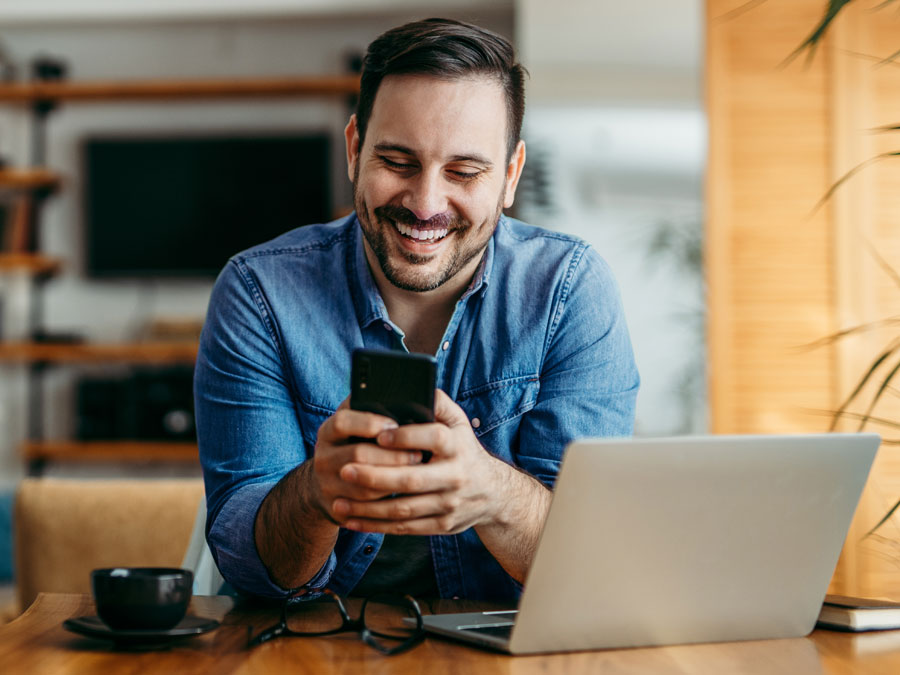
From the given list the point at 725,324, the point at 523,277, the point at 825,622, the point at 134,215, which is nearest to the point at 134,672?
the point at 825,622

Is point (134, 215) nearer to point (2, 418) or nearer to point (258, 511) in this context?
point (2, 418)

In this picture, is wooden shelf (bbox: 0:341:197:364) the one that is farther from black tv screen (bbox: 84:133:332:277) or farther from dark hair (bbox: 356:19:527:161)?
dark hair (bbox: 356:19:527:161)

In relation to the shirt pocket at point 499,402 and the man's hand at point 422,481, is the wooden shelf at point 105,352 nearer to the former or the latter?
the shirt pocket at point 499,402

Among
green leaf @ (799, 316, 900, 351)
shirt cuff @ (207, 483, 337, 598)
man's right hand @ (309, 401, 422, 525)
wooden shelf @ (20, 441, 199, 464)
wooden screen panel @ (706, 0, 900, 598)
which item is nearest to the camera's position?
man's right hand @ (309, 401, 422, 525)

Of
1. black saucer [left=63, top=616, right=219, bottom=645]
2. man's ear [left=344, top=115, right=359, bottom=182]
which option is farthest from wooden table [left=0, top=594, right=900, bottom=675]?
man's ear [left=344, top=115, right=359, bottom=182]

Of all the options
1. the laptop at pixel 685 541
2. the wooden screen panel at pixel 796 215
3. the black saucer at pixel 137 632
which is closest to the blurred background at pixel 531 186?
the wooden screen panel at pixel 796 215

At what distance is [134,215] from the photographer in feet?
14.7

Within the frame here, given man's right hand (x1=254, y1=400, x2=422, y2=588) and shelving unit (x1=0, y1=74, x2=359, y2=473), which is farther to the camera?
shelving unit (x1=0, y1=74, x2=359, y2=473)

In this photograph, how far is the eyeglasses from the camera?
2.70 ft

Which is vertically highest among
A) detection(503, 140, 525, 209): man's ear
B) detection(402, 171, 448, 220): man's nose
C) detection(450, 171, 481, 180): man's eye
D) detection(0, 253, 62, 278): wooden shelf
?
detection(0, 253, 62, 278): wooden shelf

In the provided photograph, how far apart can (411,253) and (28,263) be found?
11.6 feet

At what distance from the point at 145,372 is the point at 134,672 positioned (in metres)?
3.81

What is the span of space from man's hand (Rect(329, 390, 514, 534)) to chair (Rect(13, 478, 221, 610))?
2.85ft

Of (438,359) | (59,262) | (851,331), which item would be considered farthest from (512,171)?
(59,262)
